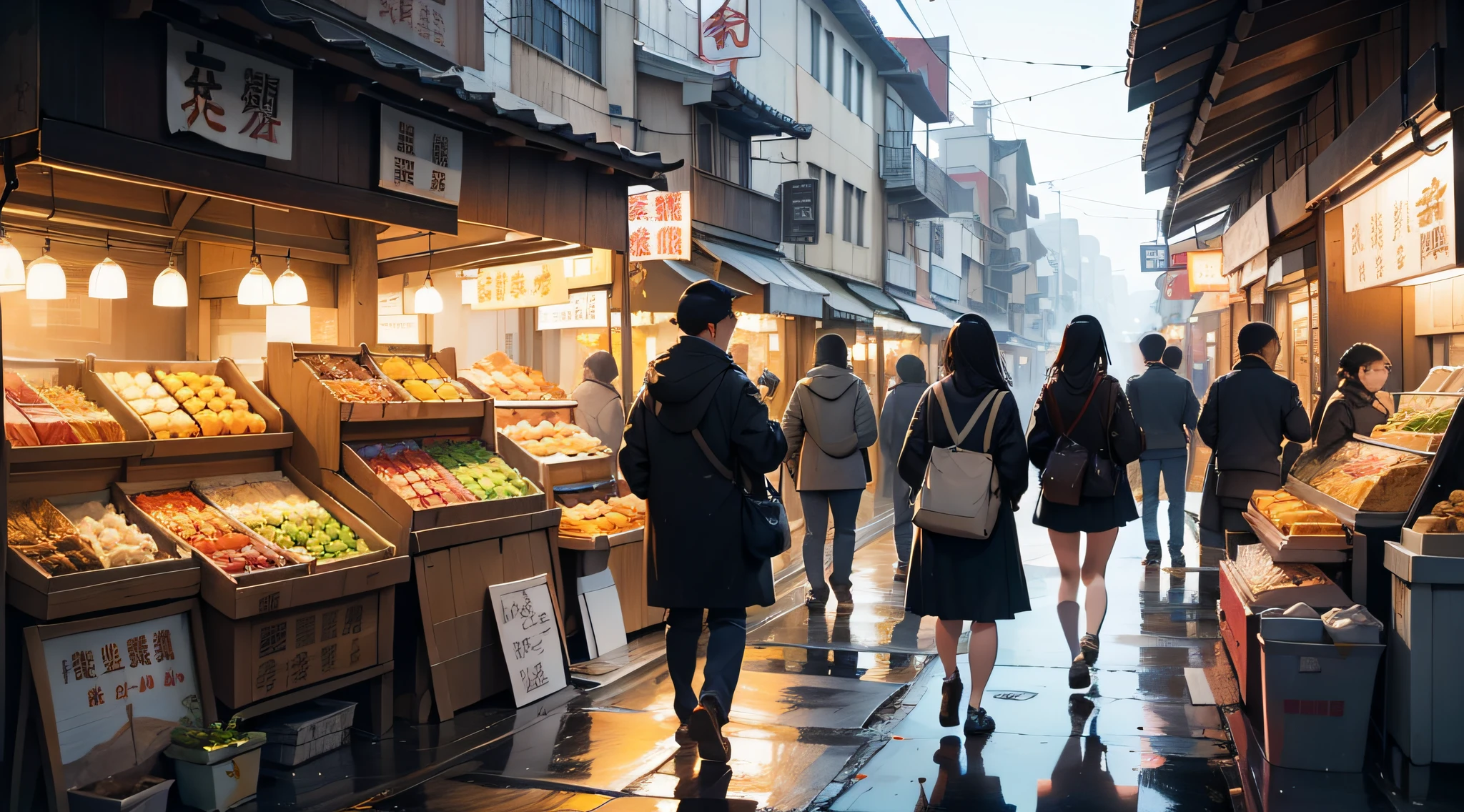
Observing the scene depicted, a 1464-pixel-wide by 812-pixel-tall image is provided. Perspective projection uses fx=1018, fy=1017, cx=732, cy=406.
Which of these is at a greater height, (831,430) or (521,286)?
(521,286)

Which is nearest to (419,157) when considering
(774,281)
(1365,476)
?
(1365,476)

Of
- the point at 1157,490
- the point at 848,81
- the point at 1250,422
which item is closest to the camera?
the point at 1250,422

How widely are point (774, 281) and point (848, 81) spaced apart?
43.1 ft

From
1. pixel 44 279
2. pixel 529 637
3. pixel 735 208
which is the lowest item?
pixel 529 637

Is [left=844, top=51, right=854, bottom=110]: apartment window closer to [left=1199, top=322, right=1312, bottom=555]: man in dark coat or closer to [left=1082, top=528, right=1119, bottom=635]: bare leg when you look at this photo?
[left=1199, top=322, right=1312, bottom=555]: man in dark coat

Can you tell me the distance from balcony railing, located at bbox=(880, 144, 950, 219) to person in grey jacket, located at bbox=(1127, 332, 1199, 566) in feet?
71.8

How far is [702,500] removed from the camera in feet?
17.4

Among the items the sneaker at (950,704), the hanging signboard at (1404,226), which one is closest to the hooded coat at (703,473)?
the sneaker at (950,704)

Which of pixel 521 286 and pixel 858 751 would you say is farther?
pixel 521 286

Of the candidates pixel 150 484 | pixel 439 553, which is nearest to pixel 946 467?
pixel 439 553

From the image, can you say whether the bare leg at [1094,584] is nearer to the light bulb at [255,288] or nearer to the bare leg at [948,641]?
the bare leg at [948,641]

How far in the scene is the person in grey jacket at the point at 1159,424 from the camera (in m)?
10.8

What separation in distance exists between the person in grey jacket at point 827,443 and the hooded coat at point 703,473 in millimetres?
3684

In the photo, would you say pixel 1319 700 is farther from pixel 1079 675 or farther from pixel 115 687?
pixel 115 687
